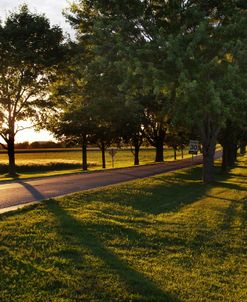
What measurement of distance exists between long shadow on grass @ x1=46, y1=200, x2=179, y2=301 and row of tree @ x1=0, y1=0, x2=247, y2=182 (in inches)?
183

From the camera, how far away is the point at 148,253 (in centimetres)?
890

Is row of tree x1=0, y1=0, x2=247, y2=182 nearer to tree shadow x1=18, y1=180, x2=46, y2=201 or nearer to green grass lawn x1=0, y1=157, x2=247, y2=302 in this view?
green grass lawn x1=0, y1=157, x2=247, y2=302

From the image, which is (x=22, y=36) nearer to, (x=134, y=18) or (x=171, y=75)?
(x=134, y=18)

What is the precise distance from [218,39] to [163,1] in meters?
3.82

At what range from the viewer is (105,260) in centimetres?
805

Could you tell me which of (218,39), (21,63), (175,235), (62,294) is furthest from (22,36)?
(62,294)

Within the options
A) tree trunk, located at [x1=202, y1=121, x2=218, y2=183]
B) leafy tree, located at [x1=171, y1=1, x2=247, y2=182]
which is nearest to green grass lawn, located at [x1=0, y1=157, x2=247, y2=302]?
leafy tree, located at [x1=171, y1=1, x2=247, y2=182]

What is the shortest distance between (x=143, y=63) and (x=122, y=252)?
25.6 ft

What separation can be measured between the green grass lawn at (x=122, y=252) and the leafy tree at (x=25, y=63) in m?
23.3

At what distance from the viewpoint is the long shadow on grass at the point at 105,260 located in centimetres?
642

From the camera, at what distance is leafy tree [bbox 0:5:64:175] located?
35.8 meters

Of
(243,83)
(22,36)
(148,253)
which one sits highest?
(22,36)

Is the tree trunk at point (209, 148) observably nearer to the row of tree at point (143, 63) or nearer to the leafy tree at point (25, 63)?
the row of tree at point (143, 63)

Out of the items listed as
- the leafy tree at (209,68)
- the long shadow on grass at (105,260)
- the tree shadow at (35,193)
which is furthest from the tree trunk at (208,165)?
the long shadow on grass at (105,260)
